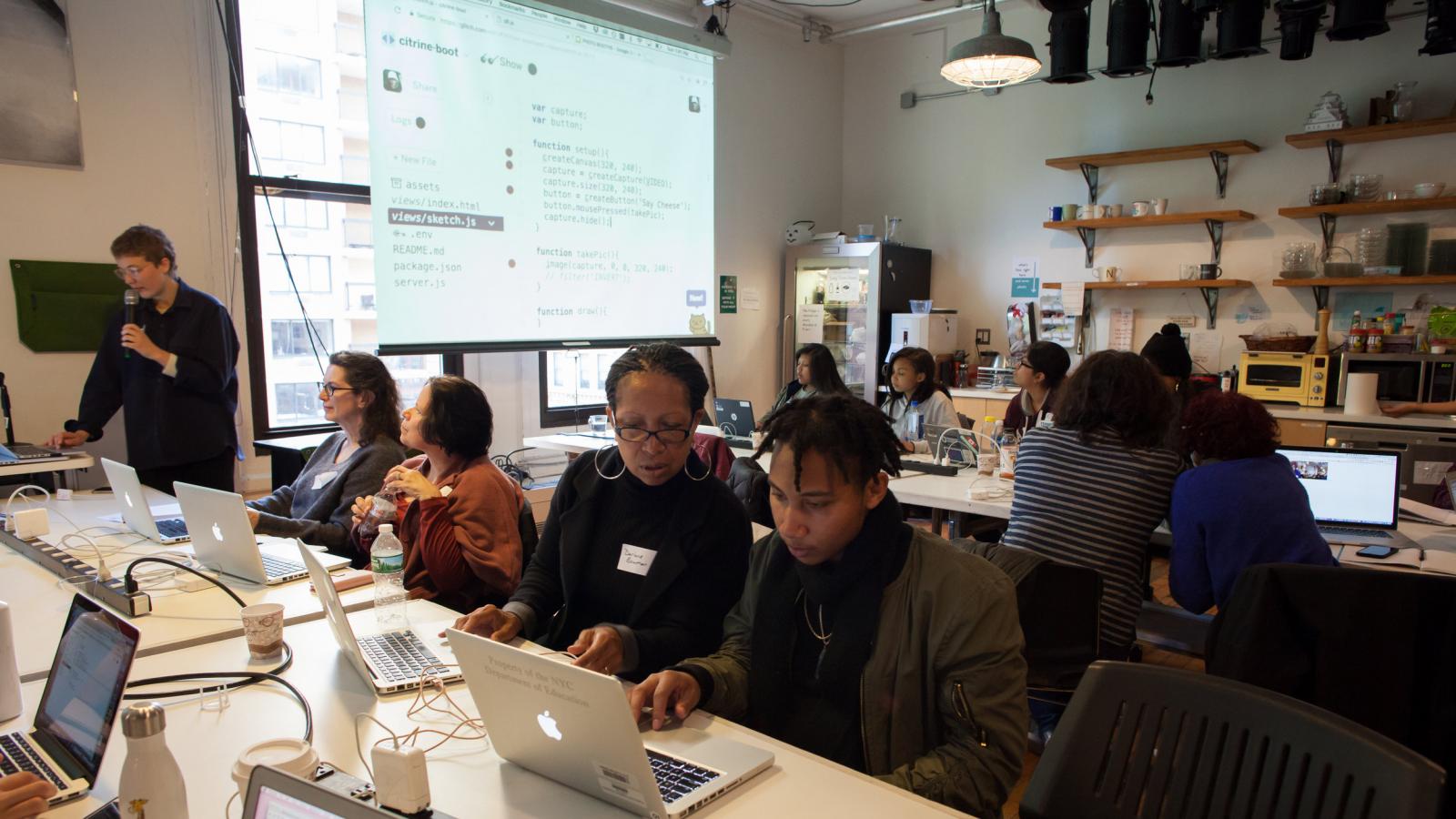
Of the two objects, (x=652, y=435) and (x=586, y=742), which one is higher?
(x=652, y=435)

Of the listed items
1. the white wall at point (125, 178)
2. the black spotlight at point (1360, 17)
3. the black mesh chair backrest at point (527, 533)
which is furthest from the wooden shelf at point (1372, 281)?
the white wall at point (125, 178)

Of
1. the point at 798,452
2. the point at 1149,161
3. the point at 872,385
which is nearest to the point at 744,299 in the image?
the point at 872,385

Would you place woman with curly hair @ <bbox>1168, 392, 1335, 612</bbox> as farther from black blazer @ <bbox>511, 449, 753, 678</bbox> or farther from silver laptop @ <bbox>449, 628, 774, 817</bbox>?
silver laptop @ <bbox>449, 628, 774, 817</bbox>

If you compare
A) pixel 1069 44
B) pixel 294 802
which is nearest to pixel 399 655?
pixel 294 802

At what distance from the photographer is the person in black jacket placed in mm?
3387

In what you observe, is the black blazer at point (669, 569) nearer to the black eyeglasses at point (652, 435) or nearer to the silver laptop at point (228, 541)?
the black eyeglasses at point (652, 435)

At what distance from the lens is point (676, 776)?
4.04ft

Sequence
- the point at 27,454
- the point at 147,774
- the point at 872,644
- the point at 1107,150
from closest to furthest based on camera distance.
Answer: the point at 147,774
the point at 872,644
the point at 27,454
the point at 1107,150

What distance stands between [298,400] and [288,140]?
1.32m

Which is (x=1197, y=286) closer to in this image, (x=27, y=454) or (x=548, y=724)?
(x=548, y=724)

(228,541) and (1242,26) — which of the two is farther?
(1242,26)

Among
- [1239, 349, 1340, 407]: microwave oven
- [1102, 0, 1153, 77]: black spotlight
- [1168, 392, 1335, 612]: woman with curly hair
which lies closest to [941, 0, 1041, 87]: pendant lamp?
[1102, 0, 1153, 77]: black spotlight

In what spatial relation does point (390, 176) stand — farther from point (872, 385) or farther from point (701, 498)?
point (872, 385)

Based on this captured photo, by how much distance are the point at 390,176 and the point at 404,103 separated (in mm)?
375
